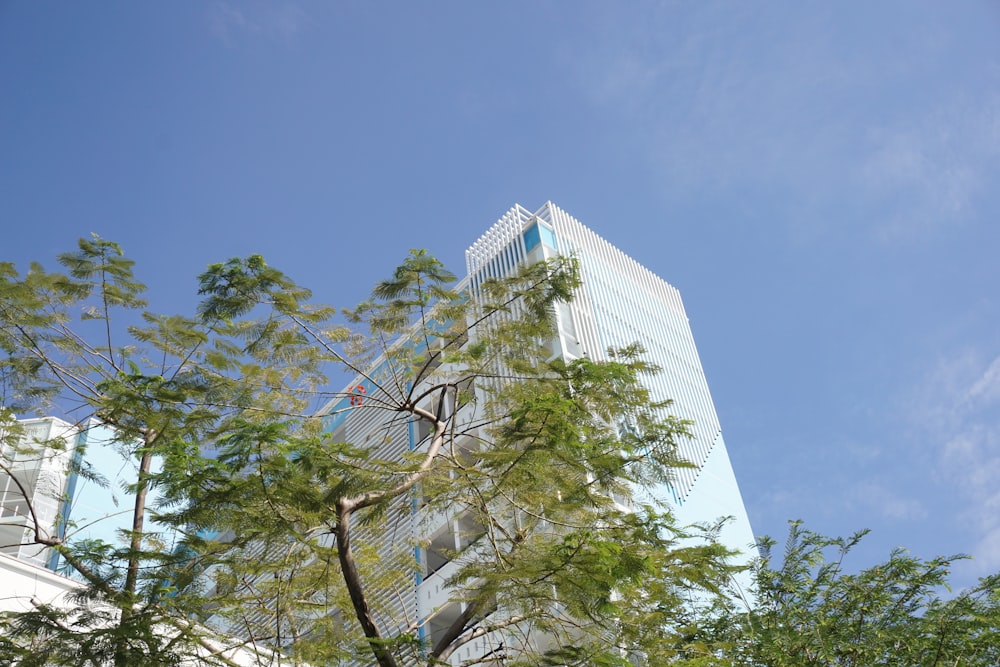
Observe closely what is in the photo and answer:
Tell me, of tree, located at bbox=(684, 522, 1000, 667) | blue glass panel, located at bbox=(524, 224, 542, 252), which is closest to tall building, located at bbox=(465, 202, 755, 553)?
blue glass panel, located at bbox=(524, 224, 542, 252)

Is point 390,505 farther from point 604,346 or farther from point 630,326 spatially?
point 630,326

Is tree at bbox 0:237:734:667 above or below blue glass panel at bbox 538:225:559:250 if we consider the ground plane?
below

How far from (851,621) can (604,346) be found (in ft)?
27.4

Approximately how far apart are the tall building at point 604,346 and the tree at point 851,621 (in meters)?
5.97

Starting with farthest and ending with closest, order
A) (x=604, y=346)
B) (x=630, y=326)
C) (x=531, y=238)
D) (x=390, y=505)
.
Answer: (x=630, y=326) → (x=531, y=238) → (x=604, y=346) → (x=390, y=505)

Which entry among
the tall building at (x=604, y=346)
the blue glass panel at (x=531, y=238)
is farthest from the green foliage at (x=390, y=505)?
the blue glass panel at (x=531, y=238)

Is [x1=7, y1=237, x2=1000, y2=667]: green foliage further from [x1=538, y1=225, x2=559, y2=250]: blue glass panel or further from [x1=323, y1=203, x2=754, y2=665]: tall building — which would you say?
[x1=538, y1=225, x2=559, y2=250]: blue glass panel


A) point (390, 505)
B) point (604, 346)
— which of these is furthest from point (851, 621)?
point (604, 346)

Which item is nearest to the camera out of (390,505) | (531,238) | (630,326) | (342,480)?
(342,480)

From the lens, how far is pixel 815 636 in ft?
22.4

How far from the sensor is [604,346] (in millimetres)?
15203

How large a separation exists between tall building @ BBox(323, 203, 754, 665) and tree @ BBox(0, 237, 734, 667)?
6165mm

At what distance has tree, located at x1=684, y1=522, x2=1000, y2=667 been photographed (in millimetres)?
6719

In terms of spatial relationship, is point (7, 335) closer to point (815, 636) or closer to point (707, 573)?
point (707, 573)
